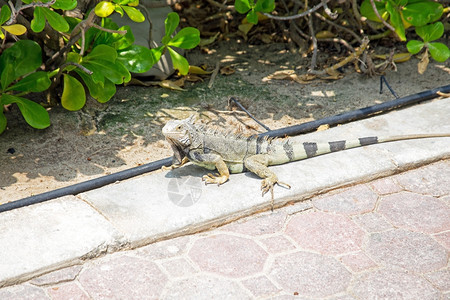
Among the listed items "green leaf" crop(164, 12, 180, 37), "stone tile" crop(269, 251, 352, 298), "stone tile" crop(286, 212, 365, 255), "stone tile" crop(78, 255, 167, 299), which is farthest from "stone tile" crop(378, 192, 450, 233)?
"green leaf" crop(164, 12, 180, 37)

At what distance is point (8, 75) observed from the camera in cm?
Result: 434

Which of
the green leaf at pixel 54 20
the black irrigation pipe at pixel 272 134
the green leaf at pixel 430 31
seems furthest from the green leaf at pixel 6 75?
the green leaf at pixel 430 31

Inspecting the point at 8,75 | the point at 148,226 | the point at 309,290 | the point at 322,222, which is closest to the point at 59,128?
the point at 8,75

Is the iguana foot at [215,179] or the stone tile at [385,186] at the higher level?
the iguana foot at [215,179]

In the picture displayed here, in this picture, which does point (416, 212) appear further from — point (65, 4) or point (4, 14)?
point (4, 14)

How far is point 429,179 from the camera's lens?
414 centimetres

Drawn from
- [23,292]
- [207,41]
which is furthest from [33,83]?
[207,41]

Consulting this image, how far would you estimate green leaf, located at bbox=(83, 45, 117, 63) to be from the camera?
14.3 ft

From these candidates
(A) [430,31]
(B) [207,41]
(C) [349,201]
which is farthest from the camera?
(B) [207,41]

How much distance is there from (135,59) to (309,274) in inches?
91.7

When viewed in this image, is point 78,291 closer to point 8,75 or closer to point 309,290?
point 309,290

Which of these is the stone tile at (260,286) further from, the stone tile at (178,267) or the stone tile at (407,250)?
the stone tile at (407,250)

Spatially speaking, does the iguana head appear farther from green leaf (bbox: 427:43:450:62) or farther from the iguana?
green leaf (bbox: 427:43:450:62)

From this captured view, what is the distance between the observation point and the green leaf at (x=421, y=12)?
5.16 meters
